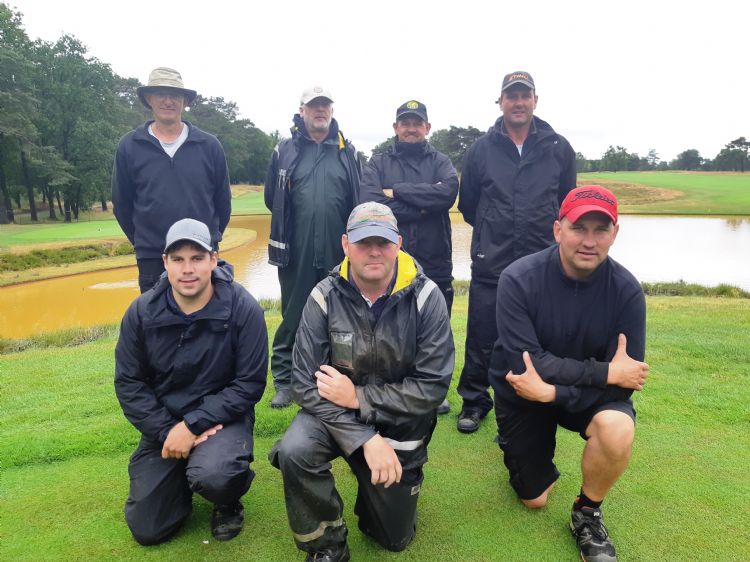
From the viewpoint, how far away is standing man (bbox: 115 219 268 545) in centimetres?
308

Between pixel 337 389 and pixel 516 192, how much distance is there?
2417 millimetres

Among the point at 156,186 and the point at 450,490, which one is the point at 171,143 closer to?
the point at 156,186

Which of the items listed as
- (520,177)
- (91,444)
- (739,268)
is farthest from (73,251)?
(739,268)

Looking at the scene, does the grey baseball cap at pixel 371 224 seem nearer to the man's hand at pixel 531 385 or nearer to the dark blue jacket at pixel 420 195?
the man's hand at pixel 531 385

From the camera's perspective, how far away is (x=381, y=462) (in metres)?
2.76

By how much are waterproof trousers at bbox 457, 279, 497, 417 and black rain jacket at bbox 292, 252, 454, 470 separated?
1.47 metres

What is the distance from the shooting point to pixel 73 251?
21.0 m

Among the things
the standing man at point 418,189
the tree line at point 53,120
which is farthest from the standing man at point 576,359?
the tree line at point 53,120

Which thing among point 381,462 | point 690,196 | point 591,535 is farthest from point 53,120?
point 690,196

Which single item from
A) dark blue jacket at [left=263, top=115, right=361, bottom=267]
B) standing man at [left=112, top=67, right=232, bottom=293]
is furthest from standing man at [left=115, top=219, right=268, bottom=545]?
Answer: dark blue jacket at [left=263, top=115, right=361, bottom=267]

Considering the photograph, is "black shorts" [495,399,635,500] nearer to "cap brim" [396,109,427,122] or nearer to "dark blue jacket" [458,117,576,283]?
"dark blue jacket" [458,117,576,283]

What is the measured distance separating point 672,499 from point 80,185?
45353mm

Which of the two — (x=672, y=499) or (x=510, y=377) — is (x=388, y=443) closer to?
(x=510, y=377)

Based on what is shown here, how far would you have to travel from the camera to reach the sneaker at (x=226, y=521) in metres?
3.07
